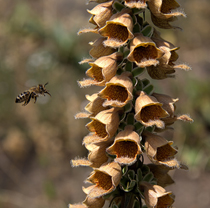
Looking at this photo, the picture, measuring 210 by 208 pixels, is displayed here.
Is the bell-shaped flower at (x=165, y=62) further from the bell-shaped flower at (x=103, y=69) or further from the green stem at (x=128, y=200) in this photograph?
the green stem at (x=128, y=200)

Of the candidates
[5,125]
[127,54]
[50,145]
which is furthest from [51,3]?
[127,54]

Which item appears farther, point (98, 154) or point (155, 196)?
point (98, 154)

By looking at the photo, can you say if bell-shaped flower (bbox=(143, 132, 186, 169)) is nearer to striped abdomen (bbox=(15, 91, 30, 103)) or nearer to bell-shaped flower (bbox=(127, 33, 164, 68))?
bell-shaped flower (bbox=(127, 33, 164, 68))

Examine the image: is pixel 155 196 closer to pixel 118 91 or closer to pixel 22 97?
pixel 118 91

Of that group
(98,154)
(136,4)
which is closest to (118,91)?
(98,154)

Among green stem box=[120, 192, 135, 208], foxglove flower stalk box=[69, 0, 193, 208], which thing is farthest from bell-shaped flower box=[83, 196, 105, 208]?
green stem box=[120, 192, 135, 208]

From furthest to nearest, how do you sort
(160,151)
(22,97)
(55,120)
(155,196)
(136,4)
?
(55,120) → (22,97) → (160,151) → (155,196) → (136,4)
